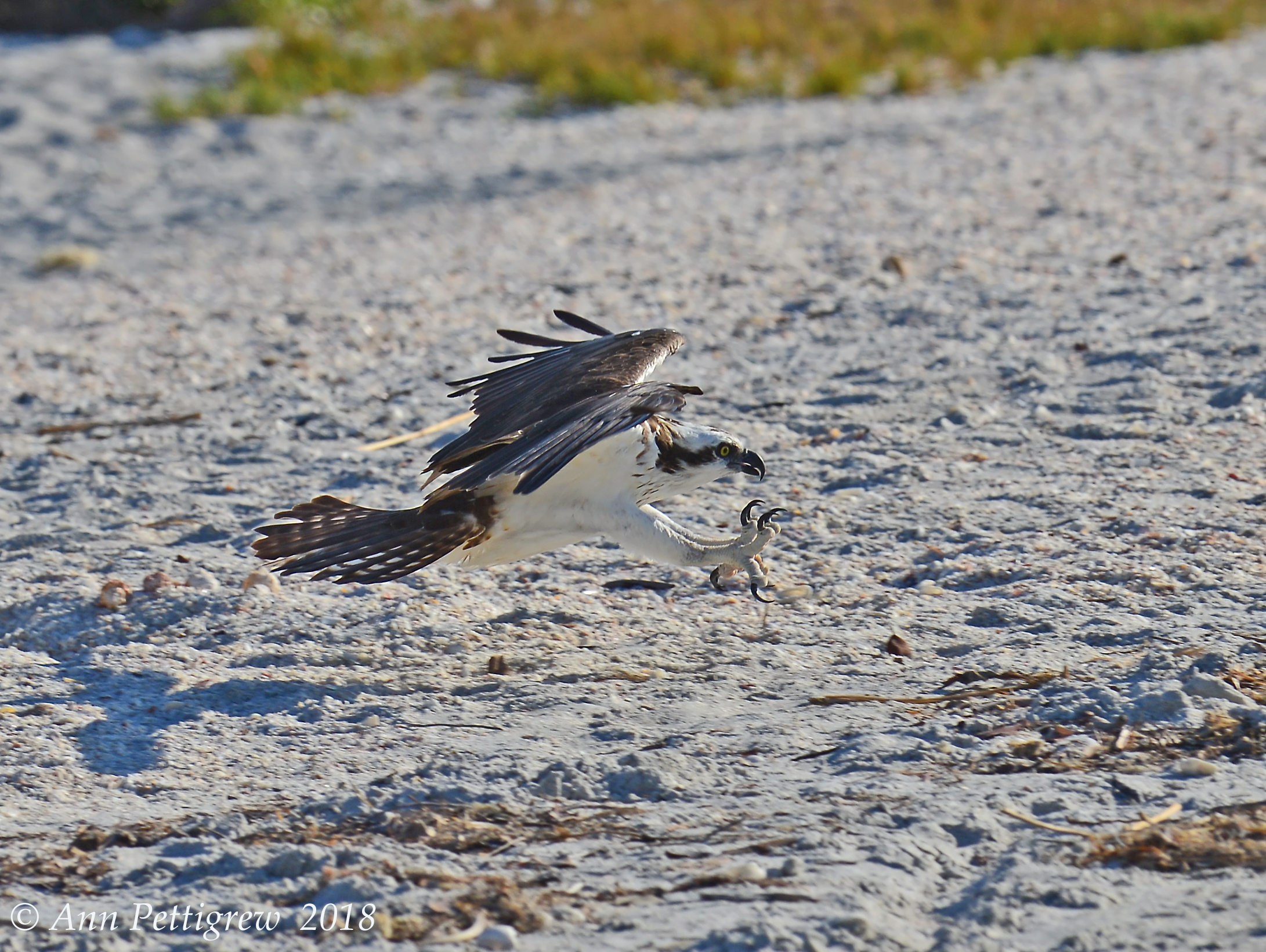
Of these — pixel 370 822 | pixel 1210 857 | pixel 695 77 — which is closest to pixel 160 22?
pixel 695 77

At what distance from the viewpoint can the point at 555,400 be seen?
4.18m

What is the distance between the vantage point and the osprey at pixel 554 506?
159 inches

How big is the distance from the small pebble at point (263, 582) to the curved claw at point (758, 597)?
4.61 feet

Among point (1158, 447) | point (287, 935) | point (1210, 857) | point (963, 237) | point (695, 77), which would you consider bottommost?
point (287, 935)

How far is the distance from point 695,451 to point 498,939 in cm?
191

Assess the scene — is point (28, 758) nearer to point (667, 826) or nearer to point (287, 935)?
point (287, 935)

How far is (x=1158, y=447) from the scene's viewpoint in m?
5.05

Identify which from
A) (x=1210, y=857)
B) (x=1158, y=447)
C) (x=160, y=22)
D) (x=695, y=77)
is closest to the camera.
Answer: (x=1210, y=857)

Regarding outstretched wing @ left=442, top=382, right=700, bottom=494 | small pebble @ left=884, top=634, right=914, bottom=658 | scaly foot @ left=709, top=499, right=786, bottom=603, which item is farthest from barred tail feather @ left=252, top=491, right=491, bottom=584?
small pebble @ left=884, top=634, right=914, bottom=658

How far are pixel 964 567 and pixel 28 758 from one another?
257cm

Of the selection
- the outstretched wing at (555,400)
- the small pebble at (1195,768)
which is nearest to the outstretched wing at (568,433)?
the outstretched wing at (555,400)

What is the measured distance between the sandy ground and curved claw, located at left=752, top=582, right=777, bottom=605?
6 cm

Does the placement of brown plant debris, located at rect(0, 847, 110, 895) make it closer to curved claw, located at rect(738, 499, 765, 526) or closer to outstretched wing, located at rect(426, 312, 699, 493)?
outstretched wing, located at rect(426, 312, 699, 493)

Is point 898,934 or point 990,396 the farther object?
point 990,396
